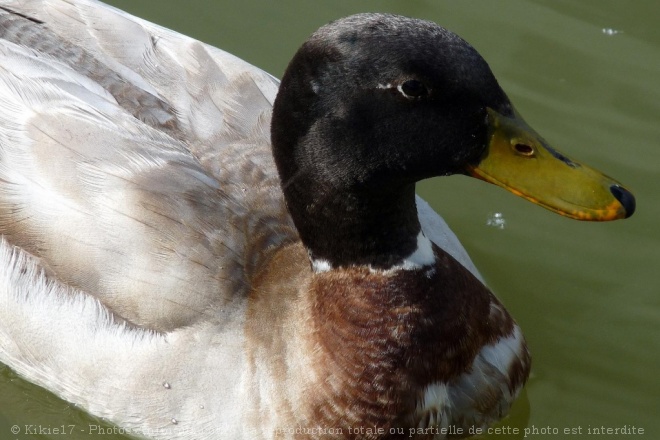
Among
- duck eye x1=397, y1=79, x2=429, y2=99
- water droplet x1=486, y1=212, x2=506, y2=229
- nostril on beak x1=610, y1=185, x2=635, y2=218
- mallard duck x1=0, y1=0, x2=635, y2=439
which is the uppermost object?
duck eye x1=397, y1=79, x2=429, y2=99

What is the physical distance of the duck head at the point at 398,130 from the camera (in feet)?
9.99

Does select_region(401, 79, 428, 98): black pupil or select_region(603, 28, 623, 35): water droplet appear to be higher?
select_region(401, 79, 428, 98): black pupil

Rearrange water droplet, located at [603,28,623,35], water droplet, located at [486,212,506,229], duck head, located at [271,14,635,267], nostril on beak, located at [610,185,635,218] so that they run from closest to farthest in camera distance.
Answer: duck head, located at [271,14,635,267]
nostril on beak, located at [610,185,635,218]
water droplet, located at [486,212,506,229]
water droplet, located at [603,28,623,35]

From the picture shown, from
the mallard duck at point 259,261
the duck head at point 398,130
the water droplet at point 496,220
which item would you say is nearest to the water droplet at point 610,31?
the water droplet at point 496,220

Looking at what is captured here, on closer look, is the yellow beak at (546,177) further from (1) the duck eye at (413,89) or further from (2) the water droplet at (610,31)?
(2) the water droplet at (610,31)

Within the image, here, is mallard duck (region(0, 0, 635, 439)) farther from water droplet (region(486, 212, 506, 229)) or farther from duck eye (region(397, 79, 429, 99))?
water droplet (region(486, 212, 506, 229))

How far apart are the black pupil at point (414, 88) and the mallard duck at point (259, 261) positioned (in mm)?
42

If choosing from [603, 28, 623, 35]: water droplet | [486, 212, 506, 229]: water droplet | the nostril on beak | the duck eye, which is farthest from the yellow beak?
[603, 28, 623, 35]: water droplet

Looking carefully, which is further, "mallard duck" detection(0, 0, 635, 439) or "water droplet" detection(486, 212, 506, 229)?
"water droplet" detection(486, 212, 506, 229)

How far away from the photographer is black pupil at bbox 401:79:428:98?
3062mm

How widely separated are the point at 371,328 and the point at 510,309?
1.26 metres

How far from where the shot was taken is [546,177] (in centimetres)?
319

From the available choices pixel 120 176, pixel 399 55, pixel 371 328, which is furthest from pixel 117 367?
pixel 399 55

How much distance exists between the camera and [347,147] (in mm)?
3215
